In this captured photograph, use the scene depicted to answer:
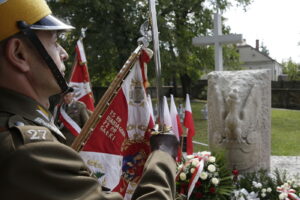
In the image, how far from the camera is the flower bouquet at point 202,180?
385 centimetres

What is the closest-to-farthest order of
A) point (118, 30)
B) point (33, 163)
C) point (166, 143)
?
point (33, 163) < point (166, 143) < point (118, 30)

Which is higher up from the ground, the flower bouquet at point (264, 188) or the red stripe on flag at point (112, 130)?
the red stripe on flag at point (112, 130)

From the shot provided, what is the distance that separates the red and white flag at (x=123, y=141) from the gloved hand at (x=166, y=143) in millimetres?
736

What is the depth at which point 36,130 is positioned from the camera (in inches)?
43.2

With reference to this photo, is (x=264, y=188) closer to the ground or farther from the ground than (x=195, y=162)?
closer to the ground

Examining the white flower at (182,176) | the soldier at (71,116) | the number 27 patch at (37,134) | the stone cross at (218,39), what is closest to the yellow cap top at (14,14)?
the number 27 patch at (37,134)

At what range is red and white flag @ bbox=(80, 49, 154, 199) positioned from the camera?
2326 mm

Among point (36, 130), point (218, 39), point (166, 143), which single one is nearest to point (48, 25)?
point (36, 130)

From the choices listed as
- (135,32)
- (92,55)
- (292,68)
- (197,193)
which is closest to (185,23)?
(135,32)

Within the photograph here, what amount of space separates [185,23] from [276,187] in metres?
16.0

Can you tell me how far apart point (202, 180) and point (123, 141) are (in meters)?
1.92

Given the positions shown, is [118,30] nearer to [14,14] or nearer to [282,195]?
[282,195]

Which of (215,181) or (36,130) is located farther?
(215,181)

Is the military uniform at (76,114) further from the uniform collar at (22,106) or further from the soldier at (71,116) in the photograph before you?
the uniform collar at (22,106)
